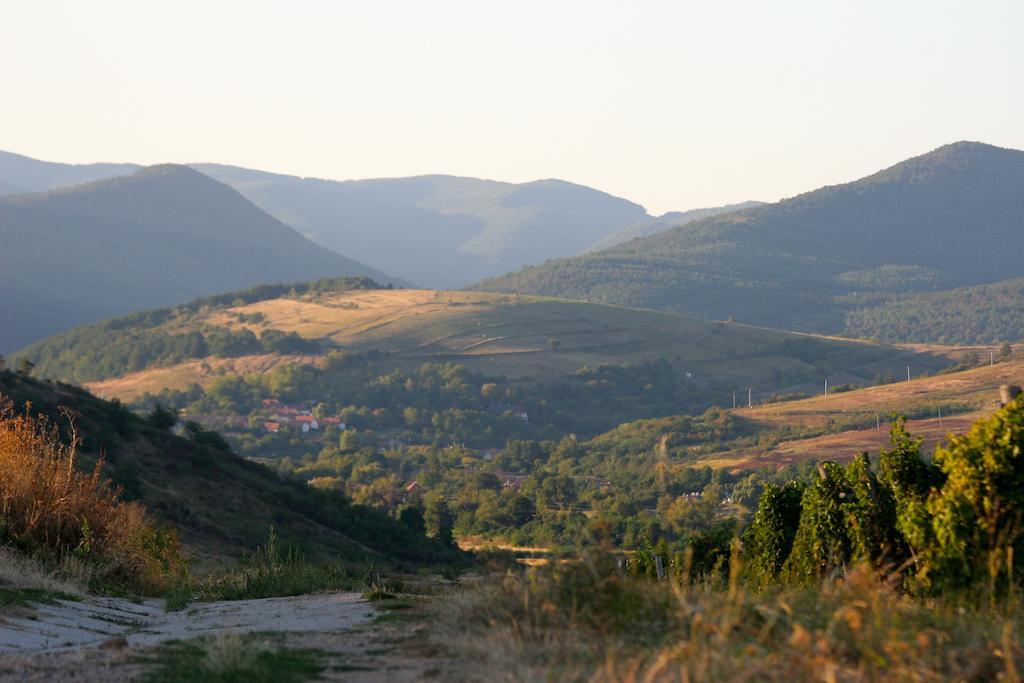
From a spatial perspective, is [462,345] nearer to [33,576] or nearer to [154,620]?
[33,576]

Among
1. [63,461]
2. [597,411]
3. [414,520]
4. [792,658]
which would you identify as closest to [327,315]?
[597,411]

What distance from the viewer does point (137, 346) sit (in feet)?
505

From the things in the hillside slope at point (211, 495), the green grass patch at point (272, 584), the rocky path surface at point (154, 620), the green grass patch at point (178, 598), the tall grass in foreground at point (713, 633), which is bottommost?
the hillside slope at point (211, 495)

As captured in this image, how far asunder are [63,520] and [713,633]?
10.1m

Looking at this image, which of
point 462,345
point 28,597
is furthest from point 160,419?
point 462,345

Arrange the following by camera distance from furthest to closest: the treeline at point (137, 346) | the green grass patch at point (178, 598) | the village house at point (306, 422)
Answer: the treeline at point (137, 346) < the village house at point (306, 422) < the green grass patch at point (178, 598)

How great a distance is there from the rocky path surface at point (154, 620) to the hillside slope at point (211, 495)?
1488 cm

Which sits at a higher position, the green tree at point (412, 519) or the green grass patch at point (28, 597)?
the green grass patch at point (28, 597)

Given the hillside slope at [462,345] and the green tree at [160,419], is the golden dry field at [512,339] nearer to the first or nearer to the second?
the hillside slope at [462,345]

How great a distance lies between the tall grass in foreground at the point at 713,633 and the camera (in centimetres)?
644

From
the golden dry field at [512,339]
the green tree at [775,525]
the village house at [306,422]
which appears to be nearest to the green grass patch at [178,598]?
the green tree at [775,525]

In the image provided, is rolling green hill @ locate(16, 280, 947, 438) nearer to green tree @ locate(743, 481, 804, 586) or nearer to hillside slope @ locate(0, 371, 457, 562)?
hillside slope @ locate(0, 371, 457, 562)

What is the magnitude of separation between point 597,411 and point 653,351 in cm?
1853

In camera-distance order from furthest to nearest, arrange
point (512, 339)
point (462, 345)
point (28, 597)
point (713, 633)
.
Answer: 1. point (512, 339)
2. point (462, 345)
3. point (28, 597)
4. point (713, 633)
